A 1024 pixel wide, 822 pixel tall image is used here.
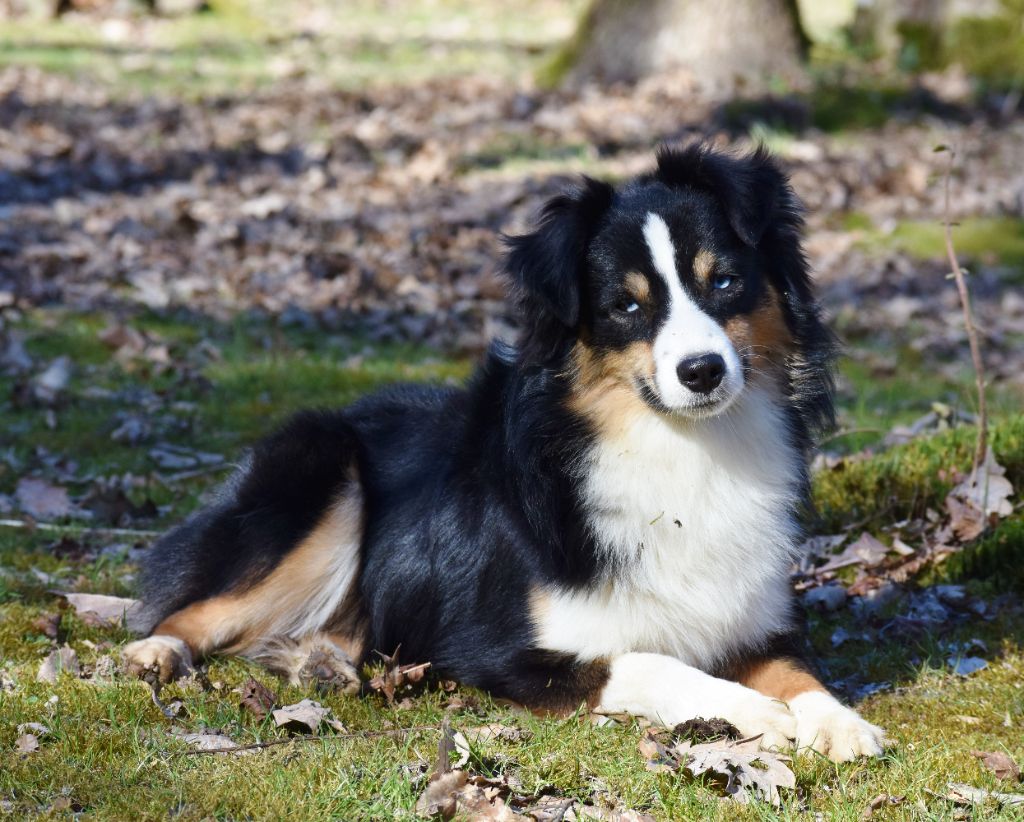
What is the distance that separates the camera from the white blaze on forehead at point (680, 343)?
3695 millimetres

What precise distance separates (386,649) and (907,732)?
70.8 inches

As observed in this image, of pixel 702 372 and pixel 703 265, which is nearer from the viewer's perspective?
pixel 702 372

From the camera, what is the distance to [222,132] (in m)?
13.5

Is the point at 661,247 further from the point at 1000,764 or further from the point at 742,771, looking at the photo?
the point at 1000,764

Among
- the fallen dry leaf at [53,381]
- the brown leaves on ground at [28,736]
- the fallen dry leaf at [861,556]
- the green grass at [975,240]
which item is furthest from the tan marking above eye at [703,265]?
the green grass at [975,240]

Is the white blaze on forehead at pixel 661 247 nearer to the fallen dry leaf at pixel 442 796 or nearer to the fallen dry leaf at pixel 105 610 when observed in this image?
the fallen dry leaf at pixel 442 796

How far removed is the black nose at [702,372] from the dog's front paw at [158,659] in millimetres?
1935

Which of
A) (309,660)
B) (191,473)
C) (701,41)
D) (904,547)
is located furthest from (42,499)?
(701,41)

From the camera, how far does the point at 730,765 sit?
3512 mm

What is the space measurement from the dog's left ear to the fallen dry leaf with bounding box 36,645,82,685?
8.36ft

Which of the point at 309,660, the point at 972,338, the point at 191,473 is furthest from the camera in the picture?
the point at 191,473

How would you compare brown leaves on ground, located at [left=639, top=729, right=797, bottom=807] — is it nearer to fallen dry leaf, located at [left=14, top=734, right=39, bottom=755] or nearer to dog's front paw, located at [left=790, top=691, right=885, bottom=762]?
dog's front paw, located at [left=790, top=691, right=885, bottom=762]

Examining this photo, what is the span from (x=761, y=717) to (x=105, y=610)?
2511 mm

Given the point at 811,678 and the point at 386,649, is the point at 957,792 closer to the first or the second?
the point at 811,678
